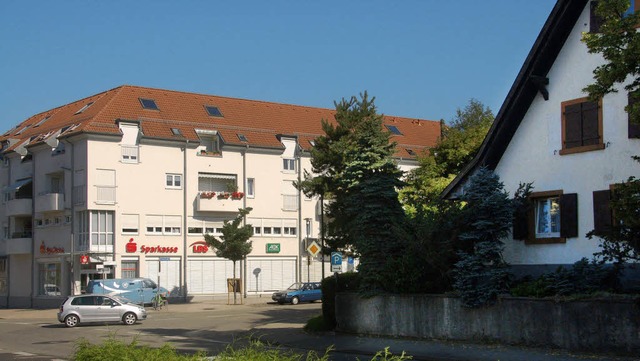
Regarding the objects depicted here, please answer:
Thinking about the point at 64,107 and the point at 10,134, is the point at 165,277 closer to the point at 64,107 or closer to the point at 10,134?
the point at 64,107

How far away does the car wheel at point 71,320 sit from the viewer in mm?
35594

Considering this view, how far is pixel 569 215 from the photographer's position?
23234 millimetres

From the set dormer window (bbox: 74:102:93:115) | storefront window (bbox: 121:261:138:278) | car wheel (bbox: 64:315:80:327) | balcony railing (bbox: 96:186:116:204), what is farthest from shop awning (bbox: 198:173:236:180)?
car wheel (bbox: 64:315:80:327)

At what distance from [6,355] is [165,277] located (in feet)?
109

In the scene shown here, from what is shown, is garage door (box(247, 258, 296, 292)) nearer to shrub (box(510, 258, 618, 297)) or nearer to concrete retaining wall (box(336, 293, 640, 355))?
concrete retaining wall (box(336, 293, 640, 355))

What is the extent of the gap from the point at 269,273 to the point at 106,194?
1293 cm

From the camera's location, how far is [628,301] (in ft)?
60.1

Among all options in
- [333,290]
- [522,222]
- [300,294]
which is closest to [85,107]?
[300,294]

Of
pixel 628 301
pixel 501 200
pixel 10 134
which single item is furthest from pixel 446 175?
pixel 10 134

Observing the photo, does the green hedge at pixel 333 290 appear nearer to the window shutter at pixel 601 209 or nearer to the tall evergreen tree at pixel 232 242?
the window shutter at pixel 601 209

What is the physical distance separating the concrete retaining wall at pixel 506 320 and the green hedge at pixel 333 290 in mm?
612

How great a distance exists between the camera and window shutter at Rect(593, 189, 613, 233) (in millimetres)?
22219

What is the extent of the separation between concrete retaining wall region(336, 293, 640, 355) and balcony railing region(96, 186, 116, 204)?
30.6 meters

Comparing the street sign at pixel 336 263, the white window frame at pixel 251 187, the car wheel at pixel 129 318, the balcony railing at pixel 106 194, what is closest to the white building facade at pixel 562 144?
the street sign at pixel 336 263
